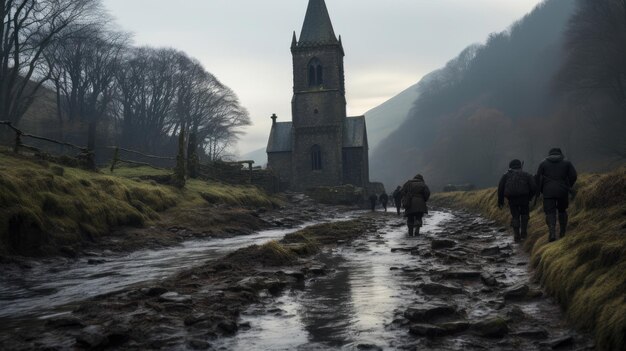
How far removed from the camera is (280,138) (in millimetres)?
63500

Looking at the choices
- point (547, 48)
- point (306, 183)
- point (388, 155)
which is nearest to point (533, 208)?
point (306, 183)

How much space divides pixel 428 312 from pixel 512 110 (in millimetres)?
95266

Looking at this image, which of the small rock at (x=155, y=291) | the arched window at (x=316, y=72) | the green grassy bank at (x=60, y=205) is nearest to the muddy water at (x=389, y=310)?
the small rock at (x=155, y=291)

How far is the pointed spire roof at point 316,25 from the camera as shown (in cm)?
5959

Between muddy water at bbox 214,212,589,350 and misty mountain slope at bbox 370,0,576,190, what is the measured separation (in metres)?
59.3

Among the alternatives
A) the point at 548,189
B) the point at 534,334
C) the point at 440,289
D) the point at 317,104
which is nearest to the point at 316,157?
the point at 317,104

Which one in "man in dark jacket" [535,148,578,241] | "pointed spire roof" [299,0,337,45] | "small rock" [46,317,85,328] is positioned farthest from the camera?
"pointed spire roof" [299,0,337,45]

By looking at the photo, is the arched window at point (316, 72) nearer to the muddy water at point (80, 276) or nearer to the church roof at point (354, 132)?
the church roof at point (354, 132)

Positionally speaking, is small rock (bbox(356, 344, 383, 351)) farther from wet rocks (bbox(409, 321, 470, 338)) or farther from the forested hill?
the forested hill

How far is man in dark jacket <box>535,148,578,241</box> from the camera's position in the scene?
9.69 meters

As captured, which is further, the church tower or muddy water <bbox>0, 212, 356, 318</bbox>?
the church tower

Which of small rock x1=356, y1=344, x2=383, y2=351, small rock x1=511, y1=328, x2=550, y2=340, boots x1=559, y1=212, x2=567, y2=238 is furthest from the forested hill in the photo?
small rock x1=356, y1=344, x2=383, y2=351

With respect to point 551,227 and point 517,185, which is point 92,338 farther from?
point 517,185

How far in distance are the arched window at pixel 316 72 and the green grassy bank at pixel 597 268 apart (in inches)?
2006
